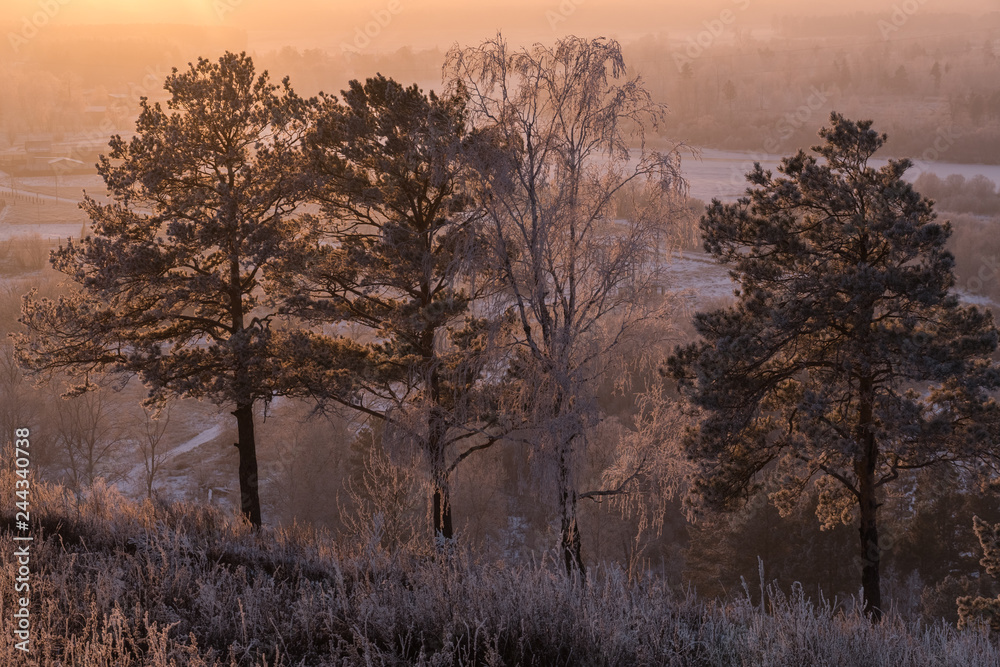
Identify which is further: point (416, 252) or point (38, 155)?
point (38, 155)

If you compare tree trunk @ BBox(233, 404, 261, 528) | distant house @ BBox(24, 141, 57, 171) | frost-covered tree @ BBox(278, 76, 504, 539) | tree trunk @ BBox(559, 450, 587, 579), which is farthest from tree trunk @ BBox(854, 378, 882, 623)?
distant house @ BBox(24, 141, 57, 171)

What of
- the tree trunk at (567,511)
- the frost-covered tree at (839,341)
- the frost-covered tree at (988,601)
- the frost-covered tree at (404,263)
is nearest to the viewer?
the frost-covered tree at (839,341)

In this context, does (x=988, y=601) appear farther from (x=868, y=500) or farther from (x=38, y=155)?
(x=38, y=155)

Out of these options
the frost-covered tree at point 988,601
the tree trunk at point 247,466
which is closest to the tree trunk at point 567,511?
the tree trunk at point 247,466

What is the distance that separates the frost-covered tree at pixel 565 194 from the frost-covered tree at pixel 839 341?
4.26 feet

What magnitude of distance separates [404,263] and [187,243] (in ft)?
12.8

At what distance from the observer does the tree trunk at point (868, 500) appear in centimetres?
1160

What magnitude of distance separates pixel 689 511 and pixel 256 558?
7941mm

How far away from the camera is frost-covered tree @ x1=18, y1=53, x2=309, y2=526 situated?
44.3ft

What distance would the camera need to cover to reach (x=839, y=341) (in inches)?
477

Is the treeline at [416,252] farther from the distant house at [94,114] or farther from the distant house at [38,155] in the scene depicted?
the distant house at [94,114]

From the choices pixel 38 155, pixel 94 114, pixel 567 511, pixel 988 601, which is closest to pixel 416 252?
pixel 567 511

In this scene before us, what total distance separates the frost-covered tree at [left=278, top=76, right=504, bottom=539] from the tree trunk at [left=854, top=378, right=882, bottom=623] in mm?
6020

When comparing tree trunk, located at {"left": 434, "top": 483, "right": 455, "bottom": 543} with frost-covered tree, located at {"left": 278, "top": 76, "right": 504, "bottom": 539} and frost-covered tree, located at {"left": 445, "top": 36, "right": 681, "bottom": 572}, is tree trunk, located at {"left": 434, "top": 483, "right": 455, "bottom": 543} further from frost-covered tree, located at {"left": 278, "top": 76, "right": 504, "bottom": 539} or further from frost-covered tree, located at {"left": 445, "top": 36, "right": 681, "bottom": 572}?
frost-covered tree, located at {"left": 445, "top": 36, "right": 681, "bottom": 572}
